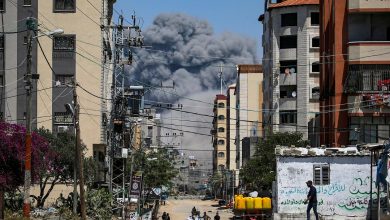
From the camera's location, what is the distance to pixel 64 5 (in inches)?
2699

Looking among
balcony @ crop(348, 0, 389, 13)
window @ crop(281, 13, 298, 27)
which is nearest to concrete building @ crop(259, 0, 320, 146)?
window @ crop(281, 13, 298, 27)

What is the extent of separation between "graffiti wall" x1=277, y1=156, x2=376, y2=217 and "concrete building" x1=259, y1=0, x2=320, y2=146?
158 ft

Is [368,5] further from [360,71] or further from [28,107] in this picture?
[28,107]

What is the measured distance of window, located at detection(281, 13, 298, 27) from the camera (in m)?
89.7

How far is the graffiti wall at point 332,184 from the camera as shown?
3616 cm

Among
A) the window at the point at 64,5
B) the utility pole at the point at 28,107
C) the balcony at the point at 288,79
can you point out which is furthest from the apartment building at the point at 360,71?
the balcony at the point at 288,79

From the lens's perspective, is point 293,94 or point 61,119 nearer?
point 61,119

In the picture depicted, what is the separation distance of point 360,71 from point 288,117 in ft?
120

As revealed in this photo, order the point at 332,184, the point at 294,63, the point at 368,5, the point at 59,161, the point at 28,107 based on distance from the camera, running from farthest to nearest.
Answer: the point at 294,63
the point at 59,161
the point at 368,5
the point at 332,184
the point at 28,107

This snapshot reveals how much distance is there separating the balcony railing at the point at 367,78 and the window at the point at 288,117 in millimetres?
34941

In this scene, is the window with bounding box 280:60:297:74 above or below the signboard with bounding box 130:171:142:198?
above

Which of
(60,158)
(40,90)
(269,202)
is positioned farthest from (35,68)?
(269,202)

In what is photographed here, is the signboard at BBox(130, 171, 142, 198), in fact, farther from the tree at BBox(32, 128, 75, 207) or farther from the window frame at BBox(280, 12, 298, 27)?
the window frame at BBox(280, 12, 298, 27)

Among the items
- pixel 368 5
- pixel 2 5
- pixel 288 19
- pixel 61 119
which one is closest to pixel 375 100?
pixel 368 5
